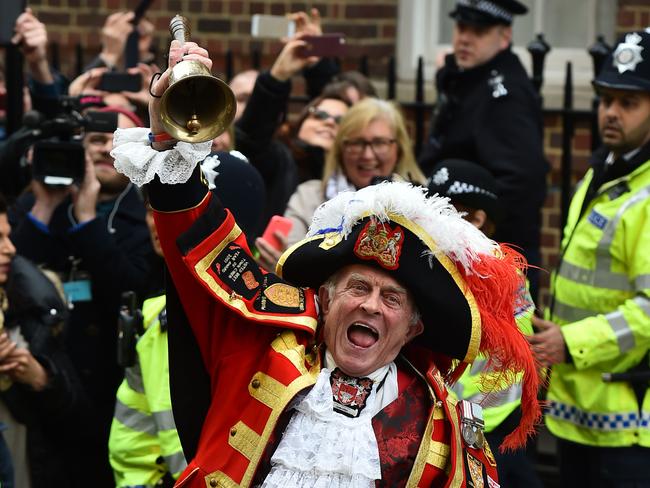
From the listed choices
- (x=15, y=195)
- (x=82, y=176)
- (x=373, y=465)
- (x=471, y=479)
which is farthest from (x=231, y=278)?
(x=15, y=195)

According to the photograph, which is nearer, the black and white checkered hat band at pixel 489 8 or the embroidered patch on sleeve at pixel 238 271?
the embroidered patch on sleeve at pixel 238 271

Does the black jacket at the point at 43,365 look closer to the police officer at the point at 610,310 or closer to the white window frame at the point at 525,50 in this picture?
the police officer at the point at 610,310

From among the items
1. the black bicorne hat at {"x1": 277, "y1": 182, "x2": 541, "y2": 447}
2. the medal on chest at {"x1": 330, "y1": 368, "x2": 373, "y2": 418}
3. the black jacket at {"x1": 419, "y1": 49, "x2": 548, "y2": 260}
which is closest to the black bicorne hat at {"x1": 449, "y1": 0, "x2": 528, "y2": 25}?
the black jacket at {"x1": 419, "y1": 49, "x2": 548, "y2": 260}

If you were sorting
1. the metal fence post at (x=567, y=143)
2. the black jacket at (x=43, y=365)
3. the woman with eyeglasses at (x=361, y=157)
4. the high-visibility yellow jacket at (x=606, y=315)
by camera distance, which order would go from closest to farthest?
the high-visibility yellow jacket at (x=606, y=315)
the black jacket at (x=43, y=365)
the woman with eyeglasses at (x=361, y=157)
the metal fence post at (x=567, y=143)

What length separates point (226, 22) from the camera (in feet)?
29.4

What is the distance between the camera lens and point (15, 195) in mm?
6738

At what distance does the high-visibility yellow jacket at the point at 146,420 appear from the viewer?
16.1 ft

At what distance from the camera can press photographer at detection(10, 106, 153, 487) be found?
19.1 ft

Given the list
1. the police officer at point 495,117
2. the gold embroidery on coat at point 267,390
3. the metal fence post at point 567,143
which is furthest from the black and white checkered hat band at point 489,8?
the gold embroidery on coat at point 267,390

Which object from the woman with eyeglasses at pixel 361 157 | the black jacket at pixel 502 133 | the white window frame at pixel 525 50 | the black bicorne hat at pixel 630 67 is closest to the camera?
the black bicorne hat at pixel 630 67

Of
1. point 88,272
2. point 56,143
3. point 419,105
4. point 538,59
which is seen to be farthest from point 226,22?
point 88,272

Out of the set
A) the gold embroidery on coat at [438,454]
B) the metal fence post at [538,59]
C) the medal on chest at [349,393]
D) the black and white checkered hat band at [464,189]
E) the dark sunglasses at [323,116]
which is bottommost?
the gold embroidery on coat at [438,454]

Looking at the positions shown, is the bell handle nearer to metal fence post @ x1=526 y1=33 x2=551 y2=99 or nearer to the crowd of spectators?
Result: the crowd of spectators

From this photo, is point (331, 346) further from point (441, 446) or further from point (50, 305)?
point (50, 305)
